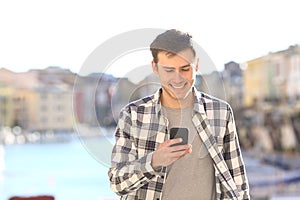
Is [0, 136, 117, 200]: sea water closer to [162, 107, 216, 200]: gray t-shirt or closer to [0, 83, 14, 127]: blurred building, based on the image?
[0, 83, 14, 127]: blurred building

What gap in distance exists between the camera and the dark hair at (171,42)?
119cm

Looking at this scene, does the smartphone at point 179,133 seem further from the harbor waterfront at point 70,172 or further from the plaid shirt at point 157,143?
the harbor waterfront at point 70,172

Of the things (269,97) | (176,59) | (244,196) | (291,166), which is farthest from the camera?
(291,166)

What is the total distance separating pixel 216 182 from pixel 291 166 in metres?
10.8

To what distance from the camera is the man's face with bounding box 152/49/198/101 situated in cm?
118

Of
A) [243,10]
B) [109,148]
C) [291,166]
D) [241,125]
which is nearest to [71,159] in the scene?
[241,125]

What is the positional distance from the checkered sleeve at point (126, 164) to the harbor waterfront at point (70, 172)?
27.2ft

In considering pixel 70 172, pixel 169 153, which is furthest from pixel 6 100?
pixel 169 153

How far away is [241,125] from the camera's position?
11.4m

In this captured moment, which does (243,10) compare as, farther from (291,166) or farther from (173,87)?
(291,166)

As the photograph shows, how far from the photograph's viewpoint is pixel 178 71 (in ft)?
3.87

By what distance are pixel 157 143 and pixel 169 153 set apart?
154mm

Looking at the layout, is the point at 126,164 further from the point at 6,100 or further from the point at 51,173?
the point at 51,173

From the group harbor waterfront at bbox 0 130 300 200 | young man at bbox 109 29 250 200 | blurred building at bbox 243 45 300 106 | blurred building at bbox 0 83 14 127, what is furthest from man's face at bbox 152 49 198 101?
harbor waterfront at bbox 0 130 300 200
